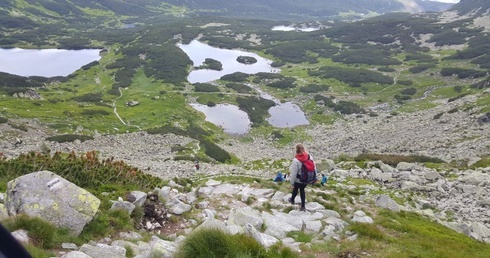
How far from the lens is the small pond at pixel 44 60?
97500mm

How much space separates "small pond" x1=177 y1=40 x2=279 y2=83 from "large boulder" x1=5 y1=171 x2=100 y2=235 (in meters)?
83.8

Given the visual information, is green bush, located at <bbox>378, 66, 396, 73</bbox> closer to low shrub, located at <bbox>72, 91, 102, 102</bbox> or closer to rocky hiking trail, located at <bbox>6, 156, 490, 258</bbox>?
low shrub, located at <bbox>72, 91, 102, 102</bbox>

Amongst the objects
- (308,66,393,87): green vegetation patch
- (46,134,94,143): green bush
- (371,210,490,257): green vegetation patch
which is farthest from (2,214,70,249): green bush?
(308,66,393,87): green vegetation patch

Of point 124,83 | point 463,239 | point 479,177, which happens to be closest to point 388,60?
point 124,83

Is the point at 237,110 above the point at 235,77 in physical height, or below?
below

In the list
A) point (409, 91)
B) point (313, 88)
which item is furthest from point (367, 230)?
point (313, 88)

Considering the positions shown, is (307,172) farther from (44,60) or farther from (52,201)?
(44,60)

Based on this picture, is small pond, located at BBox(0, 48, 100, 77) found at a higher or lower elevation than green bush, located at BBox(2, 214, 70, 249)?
lower

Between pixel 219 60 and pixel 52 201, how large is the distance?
109 metres

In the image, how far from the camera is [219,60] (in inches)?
4560

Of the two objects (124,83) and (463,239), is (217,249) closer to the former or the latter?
(463,239)

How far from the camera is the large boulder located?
9.07 m

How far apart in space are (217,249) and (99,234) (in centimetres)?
374

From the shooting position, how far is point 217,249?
7.69 meters
